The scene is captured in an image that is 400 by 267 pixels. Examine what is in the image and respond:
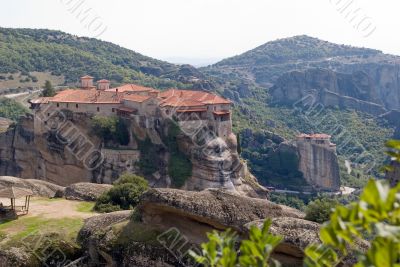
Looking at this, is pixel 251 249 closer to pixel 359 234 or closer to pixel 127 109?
pixel 359 234

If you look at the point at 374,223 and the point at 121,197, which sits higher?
the point at 374,223

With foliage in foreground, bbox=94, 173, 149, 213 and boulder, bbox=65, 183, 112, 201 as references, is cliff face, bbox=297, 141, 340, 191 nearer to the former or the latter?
boulder, bbox=65, 183, 112, 201

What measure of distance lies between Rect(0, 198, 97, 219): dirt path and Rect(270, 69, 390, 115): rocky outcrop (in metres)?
129

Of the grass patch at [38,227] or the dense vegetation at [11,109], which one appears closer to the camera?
the grass patch at [38,227]

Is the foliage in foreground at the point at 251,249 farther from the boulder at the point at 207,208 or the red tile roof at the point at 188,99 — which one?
the red tile roof at the point at 188,99

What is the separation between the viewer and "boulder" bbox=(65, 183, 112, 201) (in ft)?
101

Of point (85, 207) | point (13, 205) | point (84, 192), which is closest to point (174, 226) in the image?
point (13, 205)

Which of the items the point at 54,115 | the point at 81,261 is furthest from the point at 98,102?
the point at 81,261

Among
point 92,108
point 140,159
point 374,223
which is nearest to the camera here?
point 374,223

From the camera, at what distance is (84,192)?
31.2 m

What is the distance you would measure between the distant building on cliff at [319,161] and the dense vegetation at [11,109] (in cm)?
5336

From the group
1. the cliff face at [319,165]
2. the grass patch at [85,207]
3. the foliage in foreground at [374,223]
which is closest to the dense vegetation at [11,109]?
the cliff face at [319,165]

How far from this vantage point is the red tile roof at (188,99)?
55.5 metres

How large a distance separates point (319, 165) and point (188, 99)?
147 feet
